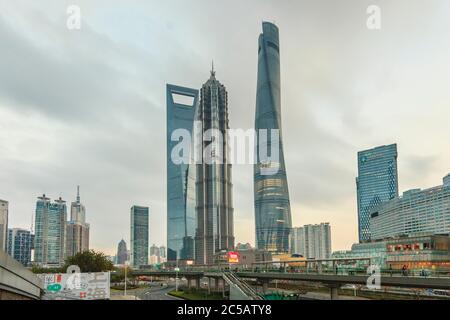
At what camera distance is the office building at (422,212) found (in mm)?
170375

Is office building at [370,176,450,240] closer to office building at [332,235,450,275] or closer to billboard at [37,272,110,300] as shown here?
office building at [332,235,450,275]

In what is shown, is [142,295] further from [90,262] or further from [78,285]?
[78,285]

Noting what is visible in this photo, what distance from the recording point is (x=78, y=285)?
134 feet

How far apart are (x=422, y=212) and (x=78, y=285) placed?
6745 inches

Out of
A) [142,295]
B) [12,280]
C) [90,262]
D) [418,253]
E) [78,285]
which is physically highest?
[12,280]

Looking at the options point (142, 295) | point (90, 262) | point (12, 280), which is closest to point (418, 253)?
point (142, 295)

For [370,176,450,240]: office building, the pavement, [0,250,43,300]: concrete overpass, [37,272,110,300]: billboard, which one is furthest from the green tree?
[370,176,450,240]: office building

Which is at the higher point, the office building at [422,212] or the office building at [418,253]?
the office building at [422,212]

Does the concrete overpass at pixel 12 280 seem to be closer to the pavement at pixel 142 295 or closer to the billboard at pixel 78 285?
the pavement at pixel 142 295

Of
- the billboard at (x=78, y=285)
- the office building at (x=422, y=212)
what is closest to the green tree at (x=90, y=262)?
the billboard at (x=78, y=285)

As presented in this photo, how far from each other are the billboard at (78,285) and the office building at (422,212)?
487 feet
